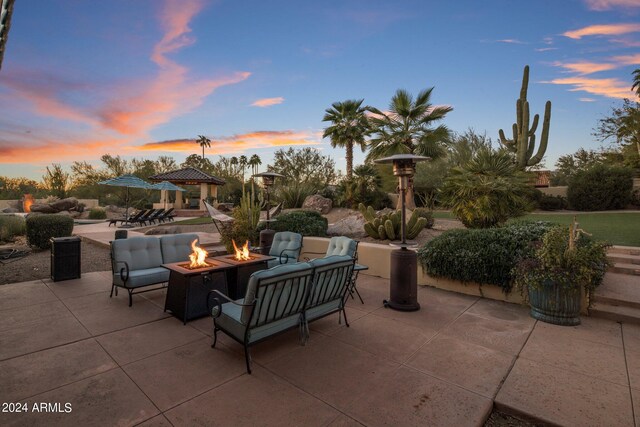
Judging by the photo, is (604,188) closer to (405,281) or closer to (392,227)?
(392,227)

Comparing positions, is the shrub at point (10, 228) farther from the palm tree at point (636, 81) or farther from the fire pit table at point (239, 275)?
the palm tree at point (636, 81)

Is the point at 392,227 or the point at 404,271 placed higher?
the point at 392,227

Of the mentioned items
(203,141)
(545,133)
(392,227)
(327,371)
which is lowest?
Result: (327,371)

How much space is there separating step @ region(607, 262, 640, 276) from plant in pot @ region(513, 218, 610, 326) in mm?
1642

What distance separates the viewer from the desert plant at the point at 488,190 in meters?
6.10

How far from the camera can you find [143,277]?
4.07 m

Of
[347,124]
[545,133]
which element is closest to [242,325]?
[347,124]

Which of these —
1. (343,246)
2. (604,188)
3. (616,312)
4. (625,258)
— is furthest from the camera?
(604,188)

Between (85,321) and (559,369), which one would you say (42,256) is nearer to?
(85,321)

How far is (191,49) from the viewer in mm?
8484

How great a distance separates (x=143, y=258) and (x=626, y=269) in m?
7.94

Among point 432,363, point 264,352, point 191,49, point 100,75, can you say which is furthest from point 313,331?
point 100,75

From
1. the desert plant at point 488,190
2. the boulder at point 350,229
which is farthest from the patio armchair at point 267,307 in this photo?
the boulder at point 350,229

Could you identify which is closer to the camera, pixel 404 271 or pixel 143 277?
pixel 404 271
